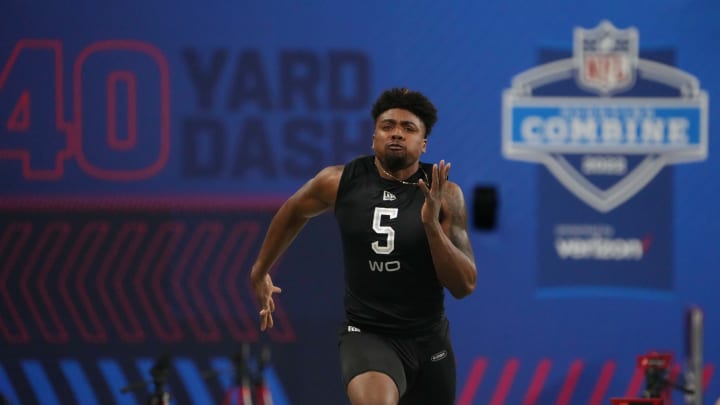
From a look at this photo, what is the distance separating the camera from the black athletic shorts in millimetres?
3734

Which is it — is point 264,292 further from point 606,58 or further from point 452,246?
point 606,58

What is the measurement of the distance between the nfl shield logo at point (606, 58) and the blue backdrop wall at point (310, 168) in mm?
12

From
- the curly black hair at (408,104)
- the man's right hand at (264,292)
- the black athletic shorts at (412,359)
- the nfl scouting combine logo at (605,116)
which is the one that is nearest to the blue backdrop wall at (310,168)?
the nfl scouting combine logo at (605,116)

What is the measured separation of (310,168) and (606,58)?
193cm

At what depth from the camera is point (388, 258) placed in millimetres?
3844

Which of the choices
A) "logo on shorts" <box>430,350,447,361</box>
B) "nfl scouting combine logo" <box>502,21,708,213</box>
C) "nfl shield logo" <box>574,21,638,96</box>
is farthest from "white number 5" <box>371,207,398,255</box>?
"nfl shield logo" <box>574,21,638,96</box>

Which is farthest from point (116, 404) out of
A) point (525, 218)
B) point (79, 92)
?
point (525, 218)

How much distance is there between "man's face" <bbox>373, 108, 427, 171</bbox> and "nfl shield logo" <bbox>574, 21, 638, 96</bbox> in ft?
7.80

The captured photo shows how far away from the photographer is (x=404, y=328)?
387 centimetres

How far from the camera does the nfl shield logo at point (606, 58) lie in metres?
5.96

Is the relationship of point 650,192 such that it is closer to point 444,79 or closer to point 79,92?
point 444,79

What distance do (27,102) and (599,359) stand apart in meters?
3.85

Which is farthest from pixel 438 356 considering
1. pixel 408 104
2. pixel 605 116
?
pixel 605 116

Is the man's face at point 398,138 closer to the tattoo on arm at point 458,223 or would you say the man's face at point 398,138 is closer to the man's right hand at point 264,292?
the tattoo on arm at point 458,223
